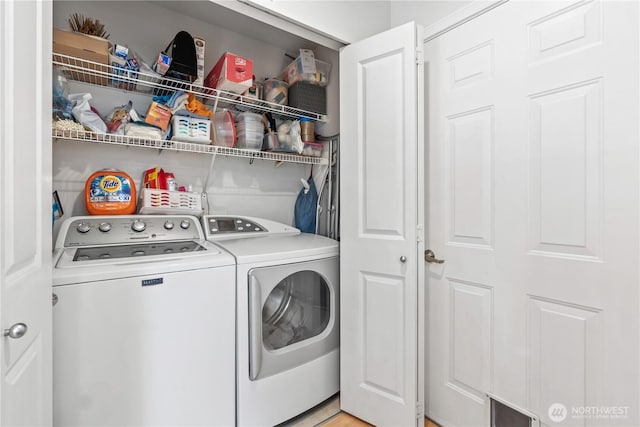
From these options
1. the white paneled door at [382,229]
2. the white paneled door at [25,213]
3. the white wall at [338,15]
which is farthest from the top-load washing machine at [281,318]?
the white wall at [338,15]

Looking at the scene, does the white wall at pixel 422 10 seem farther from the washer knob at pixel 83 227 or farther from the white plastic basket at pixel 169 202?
the washer knob at pixel 83 227

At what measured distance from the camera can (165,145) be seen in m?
1.68

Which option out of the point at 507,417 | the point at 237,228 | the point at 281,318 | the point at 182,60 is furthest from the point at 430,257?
the point at 182,60

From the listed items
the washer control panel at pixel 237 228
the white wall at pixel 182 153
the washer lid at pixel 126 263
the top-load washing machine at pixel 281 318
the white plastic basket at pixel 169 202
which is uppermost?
the white wall at pixel 182 153

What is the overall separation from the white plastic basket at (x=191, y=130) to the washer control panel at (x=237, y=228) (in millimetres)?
469

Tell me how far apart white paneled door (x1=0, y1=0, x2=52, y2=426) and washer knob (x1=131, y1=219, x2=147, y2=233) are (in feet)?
2.09

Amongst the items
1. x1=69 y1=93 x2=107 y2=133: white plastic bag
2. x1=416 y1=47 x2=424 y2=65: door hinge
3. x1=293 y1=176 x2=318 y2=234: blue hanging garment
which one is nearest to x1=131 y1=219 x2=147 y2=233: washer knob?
x1=69 y1=93 x2=107 y2=133: white plastic bag

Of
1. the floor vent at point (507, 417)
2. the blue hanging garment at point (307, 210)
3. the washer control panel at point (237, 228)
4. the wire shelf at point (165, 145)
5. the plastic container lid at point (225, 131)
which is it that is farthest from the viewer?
the blue hanging garment at point (307, 210)

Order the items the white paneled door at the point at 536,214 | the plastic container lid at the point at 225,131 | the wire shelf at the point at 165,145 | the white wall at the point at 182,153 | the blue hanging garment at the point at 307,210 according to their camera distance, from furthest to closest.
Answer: the blue hanging garment at the point at 307,210, the plastic container lid at the point at 225,131, the white wall at the point at 182,153, the wire shelf at the point at 165,145, the white paneled door at the point at 536,214

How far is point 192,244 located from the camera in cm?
161

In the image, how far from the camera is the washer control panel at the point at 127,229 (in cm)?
146

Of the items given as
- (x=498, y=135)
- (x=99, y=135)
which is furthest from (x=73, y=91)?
(x=498, y=135)

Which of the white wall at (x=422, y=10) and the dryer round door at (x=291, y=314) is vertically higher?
the white wall at (x=422, y=10)

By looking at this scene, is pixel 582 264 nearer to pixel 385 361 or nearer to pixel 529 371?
pixel 529 371
